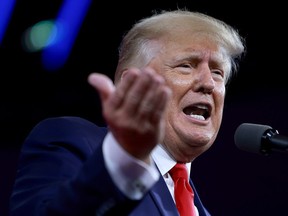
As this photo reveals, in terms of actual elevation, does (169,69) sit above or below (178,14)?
below

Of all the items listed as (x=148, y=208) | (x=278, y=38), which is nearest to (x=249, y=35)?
(x=278, y=38)

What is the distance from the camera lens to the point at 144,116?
0.81m

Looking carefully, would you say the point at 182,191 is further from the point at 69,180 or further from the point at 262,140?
the point at 69,180

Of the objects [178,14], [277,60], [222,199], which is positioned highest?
[178,14]

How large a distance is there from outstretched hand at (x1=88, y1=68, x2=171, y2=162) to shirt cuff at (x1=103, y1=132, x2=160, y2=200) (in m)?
0.04

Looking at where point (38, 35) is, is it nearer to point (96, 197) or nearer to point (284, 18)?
point (284, 18)

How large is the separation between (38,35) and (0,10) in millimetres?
190

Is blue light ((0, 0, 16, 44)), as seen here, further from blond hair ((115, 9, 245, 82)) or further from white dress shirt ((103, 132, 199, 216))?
white dress shirt ((103, 132, 199, 216))

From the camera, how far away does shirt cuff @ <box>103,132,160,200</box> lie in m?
0.86

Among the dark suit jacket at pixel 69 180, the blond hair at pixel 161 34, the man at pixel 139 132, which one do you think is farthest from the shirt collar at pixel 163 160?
the blond hair at pixel 161 34

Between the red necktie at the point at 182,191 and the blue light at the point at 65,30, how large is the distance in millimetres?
1332

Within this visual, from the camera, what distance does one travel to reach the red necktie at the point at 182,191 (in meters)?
1.43

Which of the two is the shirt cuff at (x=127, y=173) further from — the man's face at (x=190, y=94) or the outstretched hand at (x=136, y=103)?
the man's face at (x=190, y=94)

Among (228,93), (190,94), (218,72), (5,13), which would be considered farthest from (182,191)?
(5,13)
